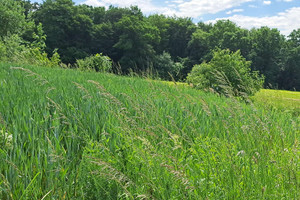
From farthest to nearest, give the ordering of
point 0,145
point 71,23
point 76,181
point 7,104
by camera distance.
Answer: point 71,23, point 7,104, point 0,145, point 76,181

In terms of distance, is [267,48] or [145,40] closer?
[145,40]

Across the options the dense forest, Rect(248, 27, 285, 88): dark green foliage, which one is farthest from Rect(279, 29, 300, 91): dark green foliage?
Rect(248, 27, 285, 88): dark green foliage

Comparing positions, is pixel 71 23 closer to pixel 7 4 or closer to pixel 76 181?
pixel 7 4

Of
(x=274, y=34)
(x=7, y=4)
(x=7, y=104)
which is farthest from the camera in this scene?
(x=274, y=34)

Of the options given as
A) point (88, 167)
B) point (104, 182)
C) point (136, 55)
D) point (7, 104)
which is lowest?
point (104, 182)

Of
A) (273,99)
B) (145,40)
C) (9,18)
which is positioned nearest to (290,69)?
(145,40)

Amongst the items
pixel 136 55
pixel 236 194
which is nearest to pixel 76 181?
pixel 236 194

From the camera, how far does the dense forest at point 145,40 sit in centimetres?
4484

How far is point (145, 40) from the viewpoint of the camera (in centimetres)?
4691

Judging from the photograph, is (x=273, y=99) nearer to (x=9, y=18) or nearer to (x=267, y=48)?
(x=9, y=18)

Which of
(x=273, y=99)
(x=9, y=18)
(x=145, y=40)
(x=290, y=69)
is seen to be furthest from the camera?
(x=290, y=69)

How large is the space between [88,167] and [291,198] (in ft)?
5.40

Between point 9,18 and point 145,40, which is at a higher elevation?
point 145,40

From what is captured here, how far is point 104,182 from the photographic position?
2.29 m
